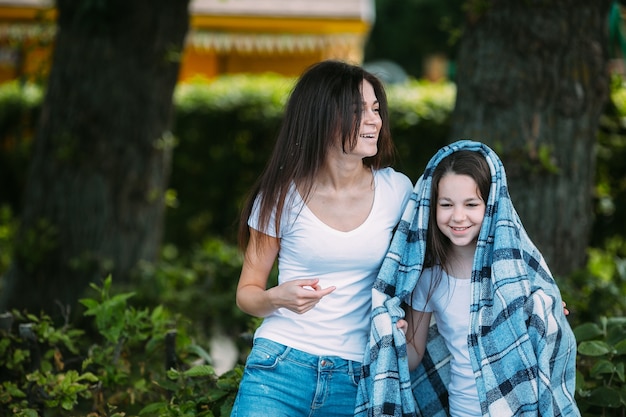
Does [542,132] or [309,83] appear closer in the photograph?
[309,83]

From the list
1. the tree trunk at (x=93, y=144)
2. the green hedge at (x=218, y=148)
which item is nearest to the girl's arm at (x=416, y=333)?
the tree trunk at (x=93, y=144)

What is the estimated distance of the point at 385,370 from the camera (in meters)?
2.40

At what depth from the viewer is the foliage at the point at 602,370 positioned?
2.78 m

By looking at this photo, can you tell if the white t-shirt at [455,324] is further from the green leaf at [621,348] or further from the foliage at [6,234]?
the foliage at [6,234]

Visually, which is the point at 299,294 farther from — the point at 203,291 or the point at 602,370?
the point at 203,291

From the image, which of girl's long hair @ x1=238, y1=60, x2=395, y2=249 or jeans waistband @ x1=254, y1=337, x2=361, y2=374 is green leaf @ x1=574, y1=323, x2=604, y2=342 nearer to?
jeans waistband @ x1=254, y1=337, x2=361, y2=374

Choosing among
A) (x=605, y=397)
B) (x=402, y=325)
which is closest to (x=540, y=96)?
(x=605, y=397)

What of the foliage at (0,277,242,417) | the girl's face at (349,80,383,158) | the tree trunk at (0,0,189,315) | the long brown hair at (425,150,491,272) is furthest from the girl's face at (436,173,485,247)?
the tree trunk at (0,0,189,315)

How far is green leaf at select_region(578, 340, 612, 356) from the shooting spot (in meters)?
2.81

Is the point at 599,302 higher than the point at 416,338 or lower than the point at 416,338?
lower

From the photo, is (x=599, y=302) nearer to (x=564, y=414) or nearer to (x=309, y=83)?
(x=564, y=414)

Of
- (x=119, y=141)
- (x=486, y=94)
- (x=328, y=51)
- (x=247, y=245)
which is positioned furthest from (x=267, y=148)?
(x=328, y=51)

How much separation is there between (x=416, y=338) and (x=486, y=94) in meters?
1.61

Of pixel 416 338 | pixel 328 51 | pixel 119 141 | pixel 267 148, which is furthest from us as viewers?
pixel 328 51
